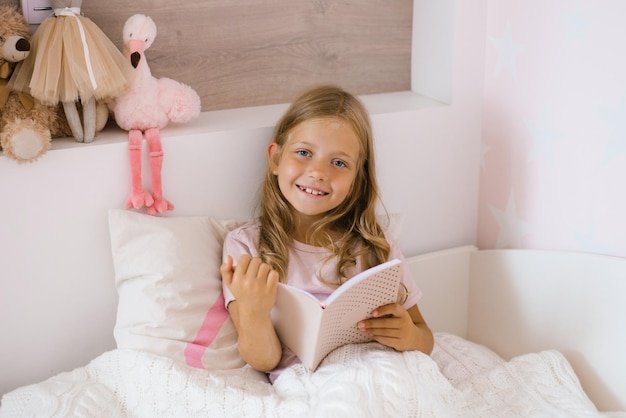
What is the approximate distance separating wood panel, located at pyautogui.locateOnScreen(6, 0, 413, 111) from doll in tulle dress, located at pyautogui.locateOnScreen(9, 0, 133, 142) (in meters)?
0.19

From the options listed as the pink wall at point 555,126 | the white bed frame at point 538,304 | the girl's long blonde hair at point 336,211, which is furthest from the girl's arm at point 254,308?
the pink wall at point 555,126

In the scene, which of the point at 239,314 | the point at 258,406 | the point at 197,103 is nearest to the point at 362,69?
the point at 197,103

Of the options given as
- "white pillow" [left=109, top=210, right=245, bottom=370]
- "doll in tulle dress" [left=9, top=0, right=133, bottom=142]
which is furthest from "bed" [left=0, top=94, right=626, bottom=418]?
"doll in tulle dress" [left=9, top=0, right=133, bottom=142]

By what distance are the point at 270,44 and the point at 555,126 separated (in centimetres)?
67

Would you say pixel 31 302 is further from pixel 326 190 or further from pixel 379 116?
pixel 379 116

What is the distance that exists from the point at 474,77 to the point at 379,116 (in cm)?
28

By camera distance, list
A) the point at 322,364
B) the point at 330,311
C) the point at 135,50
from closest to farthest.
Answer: the point at 330,311, the point at 322,364, the point at 135,50

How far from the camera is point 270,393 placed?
4.58ft

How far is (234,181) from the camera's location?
1.60 meters

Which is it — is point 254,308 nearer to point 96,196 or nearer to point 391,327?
point 391,327

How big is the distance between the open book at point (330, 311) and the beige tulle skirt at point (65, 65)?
51cm

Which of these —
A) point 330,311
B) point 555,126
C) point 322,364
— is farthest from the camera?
point 555,126

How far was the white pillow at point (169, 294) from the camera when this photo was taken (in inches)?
55.6

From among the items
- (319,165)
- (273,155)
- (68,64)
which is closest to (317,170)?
(319,165)
